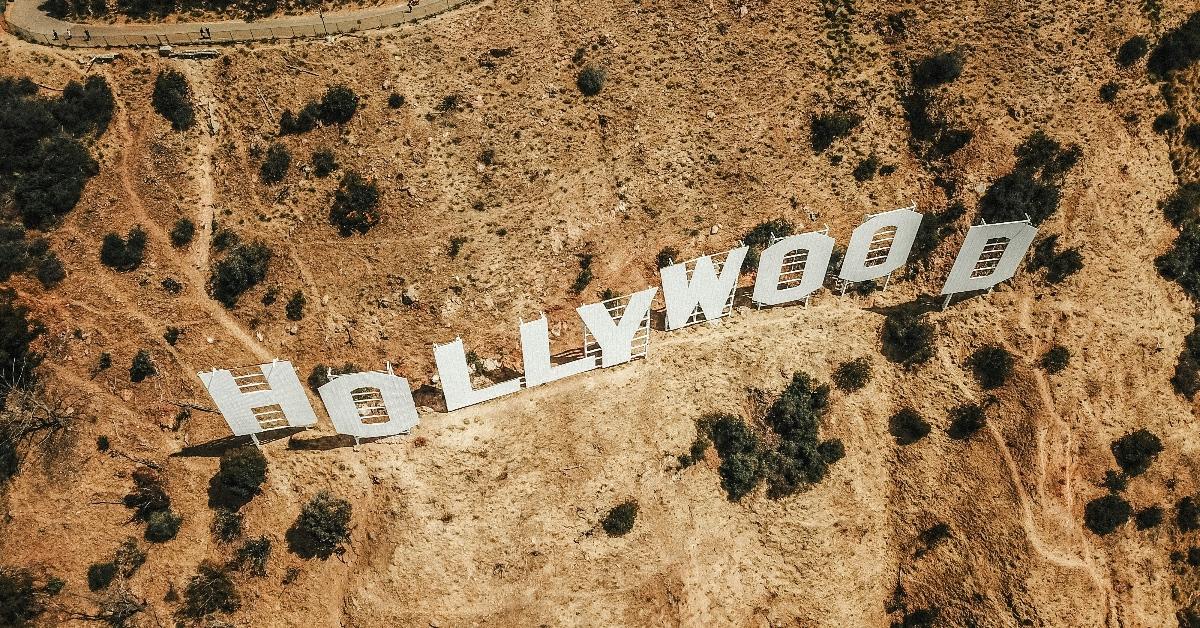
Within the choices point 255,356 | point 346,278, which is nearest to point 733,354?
point 346,278

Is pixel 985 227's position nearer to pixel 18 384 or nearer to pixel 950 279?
pixel 950 279

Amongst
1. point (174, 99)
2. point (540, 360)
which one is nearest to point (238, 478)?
point (540, 360)

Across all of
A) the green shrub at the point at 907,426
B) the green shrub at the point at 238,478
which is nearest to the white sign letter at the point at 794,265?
the green shrub at the point at 907,426

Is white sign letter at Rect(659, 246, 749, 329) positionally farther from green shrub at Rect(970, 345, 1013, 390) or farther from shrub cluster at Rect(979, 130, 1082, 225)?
shrub cluster at Rect(979, 130, 1082, 225)

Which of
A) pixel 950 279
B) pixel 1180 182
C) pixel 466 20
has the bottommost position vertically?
pixel 950 279

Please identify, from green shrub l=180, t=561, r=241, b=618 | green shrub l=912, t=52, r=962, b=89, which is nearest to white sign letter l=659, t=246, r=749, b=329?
green shrub l=912, t=52, r=962, b=89

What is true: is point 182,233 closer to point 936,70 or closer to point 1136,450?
point 936,70
